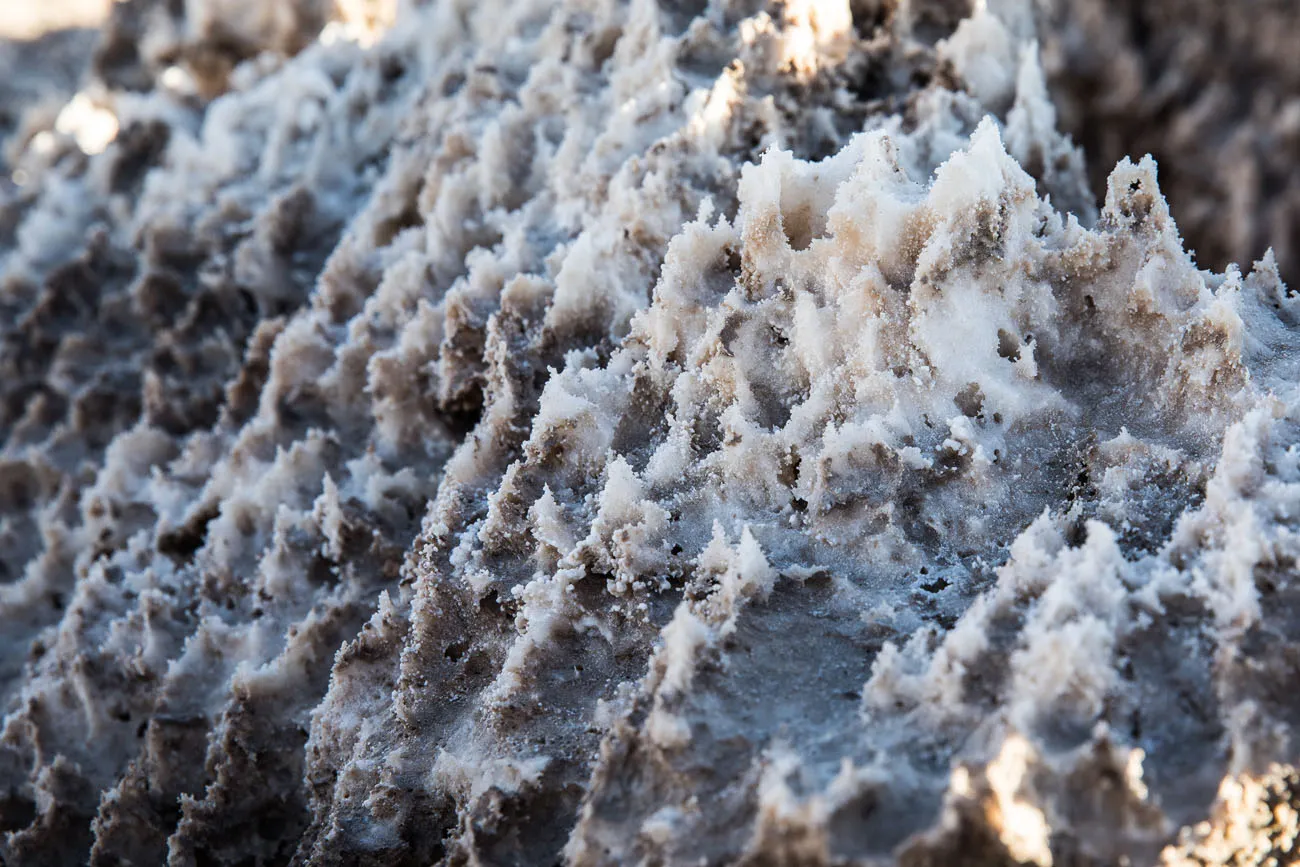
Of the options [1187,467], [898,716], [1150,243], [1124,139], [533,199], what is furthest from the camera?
[1124,139]

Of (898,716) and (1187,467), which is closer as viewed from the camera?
(898,716)

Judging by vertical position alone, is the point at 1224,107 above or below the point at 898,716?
above

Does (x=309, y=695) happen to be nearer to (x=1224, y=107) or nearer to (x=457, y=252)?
(x=457, y=252)

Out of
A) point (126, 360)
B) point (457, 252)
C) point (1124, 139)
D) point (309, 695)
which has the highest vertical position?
point (1124, 139)

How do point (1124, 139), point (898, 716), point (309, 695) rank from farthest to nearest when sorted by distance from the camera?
1. point (1124, 139)
2. point (309, 695)
3. point (898, 716)

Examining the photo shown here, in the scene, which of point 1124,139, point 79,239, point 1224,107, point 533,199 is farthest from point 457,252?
point 1224,107

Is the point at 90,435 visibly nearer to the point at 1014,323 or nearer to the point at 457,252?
the point at 457,252
